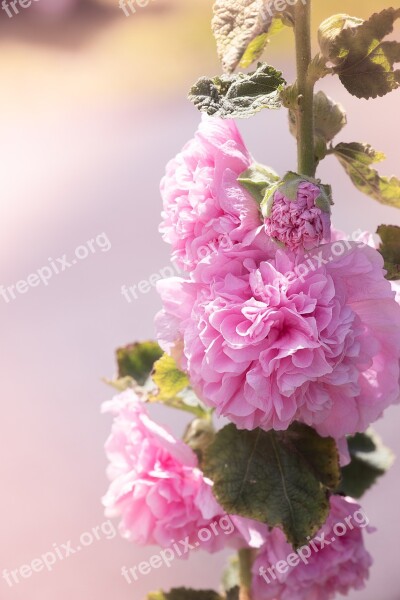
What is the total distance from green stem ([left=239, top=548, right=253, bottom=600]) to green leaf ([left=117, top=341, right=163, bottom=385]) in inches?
6.7

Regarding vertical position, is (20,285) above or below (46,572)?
above

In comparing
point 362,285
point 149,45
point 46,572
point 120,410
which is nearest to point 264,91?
point 362,285

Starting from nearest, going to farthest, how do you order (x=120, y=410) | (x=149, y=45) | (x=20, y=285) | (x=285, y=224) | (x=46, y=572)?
(x=285, y=224) < (x=120, y=410) < (x=46, y=572) < (x=20, y=285) < (x=149, y=45)

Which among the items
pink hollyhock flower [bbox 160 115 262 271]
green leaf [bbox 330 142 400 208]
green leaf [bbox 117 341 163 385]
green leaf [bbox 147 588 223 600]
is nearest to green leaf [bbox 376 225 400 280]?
green leaf [bbox 330 142 400 208]

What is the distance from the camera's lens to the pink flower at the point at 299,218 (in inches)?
18.7

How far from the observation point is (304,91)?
1.77ft

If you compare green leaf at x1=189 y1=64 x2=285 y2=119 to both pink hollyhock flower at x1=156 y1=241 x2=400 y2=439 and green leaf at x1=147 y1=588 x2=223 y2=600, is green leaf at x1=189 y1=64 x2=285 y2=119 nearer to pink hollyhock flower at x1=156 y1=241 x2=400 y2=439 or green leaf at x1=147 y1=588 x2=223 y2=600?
pink hollyhock flower at x1=156 y1=241 x2=400 y2=439

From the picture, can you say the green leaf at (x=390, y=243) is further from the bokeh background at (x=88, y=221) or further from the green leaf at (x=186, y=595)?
the bokeh background at (x=88, y=221)

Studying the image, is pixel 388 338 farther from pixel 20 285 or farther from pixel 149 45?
pixel 149 45

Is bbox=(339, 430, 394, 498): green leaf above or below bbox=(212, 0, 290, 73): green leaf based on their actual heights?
below

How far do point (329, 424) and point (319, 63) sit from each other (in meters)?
0.23

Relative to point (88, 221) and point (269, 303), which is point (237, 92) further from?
point (88, 221)

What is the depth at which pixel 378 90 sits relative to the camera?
54 centimetres

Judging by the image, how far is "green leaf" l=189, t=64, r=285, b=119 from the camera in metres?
0.51
